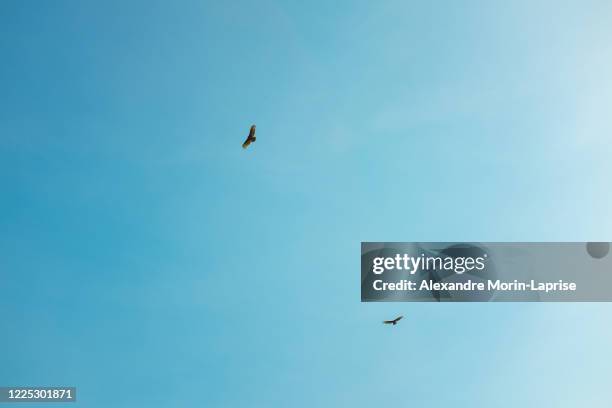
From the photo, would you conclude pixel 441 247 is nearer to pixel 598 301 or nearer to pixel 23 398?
pixel 598 301

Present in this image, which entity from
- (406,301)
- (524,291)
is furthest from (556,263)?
(406,301)

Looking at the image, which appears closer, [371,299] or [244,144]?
[244,144]

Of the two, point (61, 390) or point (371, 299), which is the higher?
point (371, 299)

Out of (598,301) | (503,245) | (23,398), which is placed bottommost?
(23,398)

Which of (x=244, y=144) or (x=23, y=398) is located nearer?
(x=244, y=144)

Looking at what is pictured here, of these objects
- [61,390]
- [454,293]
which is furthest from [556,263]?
[61,390]

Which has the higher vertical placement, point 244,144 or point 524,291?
point 244,144

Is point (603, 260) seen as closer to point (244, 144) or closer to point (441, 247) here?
point (441, 247)

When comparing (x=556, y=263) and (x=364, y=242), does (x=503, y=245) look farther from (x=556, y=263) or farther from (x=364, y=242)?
(x=364, y=242)
